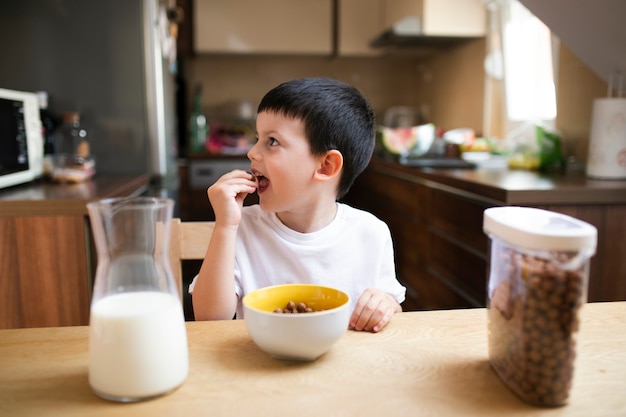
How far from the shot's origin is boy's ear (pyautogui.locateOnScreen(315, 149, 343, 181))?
3.25ft

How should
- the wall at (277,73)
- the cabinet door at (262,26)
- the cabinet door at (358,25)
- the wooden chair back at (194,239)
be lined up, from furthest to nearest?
the wall at (277,73) → the cabinet door at (358,25) → the cabinet door at (262,26) → the wooden chair back at (194,239)

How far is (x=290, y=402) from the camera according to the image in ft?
1.80

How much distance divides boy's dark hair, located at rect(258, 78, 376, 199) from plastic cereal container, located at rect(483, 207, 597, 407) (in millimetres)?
434

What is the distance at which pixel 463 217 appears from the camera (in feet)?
6.42

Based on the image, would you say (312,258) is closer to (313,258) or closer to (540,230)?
(313,258)

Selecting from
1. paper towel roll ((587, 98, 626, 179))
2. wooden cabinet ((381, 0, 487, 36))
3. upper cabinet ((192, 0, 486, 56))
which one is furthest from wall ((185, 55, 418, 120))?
paper towel roll ((587, 98, 626, 179))

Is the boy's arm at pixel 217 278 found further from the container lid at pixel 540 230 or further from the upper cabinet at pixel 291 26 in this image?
the upper cabinet at pixel 291 26

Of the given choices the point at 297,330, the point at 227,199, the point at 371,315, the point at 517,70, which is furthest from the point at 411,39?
the point at 297,330

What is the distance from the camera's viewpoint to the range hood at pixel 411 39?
10.2 feet

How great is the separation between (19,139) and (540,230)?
5.56 ft

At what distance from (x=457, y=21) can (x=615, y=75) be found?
1348 mm

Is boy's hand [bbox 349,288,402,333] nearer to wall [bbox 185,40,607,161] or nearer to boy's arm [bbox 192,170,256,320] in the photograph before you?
boy's arm [bbox 192,170,256,320]

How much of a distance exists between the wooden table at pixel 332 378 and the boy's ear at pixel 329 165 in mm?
331

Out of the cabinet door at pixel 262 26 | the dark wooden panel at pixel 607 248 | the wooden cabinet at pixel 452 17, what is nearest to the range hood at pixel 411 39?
the wooden cabinet at pixel 452 17
